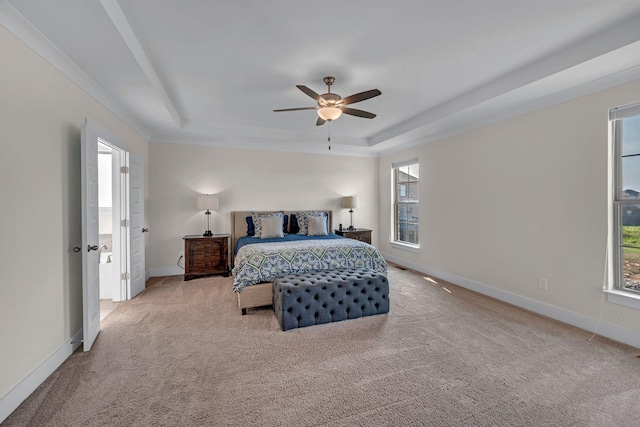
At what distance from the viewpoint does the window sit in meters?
5.54

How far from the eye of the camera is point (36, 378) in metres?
1.99

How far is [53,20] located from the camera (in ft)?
6.06

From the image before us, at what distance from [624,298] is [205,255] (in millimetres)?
5304

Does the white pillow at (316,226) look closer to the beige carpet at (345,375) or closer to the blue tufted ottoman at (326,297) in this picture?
the blue tufted ottoman at (326,297)

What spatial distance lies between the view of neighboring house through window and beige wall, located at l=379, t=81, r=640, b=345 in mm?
100

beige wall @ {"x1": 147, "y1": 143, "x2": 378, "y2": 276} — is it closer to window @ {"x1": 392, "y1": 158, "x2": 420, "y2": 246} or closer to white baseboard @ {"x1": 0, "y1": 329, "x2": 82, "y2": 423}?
window @ {"x1": 392, "y1": 158, "x2": 420, "y2": 246}

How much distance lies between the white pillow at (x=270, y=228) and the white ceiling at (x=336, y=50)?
1.93m

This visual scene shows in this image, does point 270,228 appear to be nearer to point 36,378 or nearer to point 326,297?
point 326,297

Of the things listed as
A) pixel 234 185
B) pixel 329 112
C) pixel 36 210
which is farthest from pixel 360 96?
pixel 234 185

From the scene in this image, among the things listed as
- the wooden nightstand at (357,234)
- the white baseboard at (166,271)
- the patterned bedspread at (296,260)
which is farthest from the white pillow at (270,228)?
the white baseboard at (166,271)

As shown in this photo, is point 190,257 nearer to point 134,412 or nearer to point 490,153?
point 134,412

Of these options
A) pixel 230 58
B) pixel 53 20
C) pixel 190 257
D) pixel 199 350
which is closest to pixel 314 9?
pixel 230 58

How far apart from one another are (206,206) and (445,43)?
4157mm

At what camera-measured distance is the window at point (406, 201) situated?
18.2 feet
